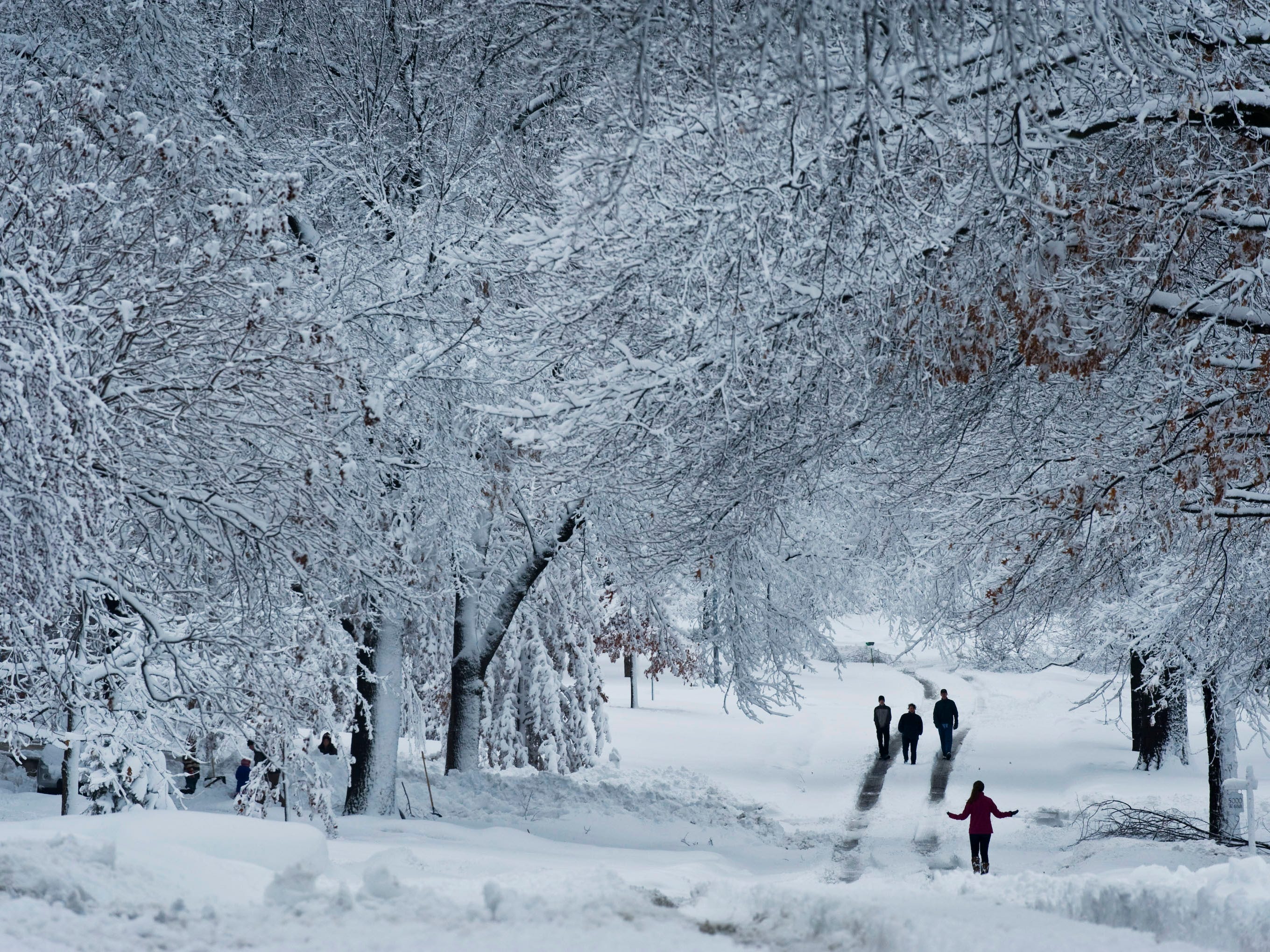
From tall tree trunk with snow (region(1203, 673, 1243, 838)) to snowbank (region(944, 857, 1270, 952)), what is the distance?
893 cm

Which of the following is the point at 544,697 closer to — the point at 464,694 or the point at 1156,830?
the point at 464,694

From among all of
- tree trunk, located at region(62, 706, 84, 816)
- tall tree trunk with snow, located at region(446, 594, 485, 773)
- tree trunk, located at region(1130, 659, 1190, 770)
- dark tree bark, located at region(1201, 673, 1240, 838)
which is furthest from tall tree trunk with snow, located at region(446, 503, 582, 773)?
tree trunk, located at region(1130, 659, 1190, 770)

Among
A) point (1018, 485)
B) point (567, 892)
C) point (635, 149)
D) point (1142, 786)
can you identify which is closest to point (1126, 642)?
point (1142, 786)

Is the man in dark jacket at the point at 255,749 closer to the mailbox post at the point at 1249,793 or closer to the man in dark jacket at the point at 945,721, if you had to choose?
the mailbox post at the point at 1249,793

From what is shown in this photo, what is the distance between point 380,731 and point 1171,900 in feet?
33.8

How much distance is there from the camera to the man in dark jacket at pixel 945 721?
25484 millimetres

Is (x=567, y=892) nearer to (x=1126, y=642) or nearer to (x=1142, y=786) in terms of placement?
(x=1126, y=642)

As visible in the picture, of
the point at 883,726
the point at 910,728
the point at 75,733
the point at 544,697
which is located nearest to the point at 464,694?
the point at 544,697

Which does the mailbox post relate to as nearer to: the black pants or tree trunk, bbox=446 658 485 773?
the black pants

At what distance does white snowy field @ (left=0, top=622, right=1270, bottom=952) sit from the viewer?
552cm

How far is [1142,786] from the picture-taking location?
23203 millimetres

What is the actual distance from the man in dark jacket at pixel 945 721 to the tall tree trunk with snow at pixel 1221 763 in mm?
7404

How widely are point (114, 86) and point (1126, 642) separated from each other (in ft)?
49.2

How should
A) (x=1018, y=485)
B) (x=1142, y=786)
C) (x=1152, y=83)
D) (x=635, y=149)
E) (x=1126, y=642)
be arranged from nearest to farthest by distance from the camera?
1. (x=635, y=149)
2. (x=1152, y=83)
3. (x=1018, y=485)
4. (x=1126, y=642)
5. (x=1142, y=786)
